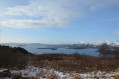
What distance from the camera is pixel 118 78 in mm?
5836

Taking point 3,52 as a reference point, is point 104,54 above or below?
below

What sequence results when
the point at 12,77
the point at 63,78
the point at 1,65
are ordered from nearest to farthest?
the point at 12,77 → the point at 63,78 → the point at 1,65

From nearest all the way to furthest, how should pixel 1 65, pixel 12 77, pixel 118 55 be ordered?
pixel 12 77 → pixel 1 65 → pixel 118 55

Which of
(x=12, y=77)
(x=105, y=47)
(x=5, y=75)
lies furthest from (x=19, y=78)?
(x=105, y=47)

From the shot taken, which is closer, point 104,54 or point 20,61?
point 20,61

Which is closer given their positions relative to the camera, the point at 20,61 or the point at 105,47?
the point at 20,61

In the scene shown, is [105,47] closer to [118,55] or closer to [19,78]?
[118,55]

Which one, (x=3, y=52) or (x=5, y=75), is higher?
(x=3, y=52)

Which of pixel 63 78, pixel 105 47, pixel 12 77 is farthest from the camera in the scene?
pixel 105 47

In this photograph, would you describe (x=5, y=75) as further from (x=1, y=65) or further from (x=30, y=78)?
(x=1, y=65)

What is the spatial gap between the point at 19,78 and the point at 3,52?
17.0ft

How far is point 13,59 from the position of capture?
1098cm

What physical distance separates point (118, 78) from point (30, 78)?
175 inches

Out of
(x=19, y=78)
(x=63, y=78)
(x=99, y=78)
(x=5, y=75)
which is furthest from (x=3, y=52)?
(x=99, y=78)
